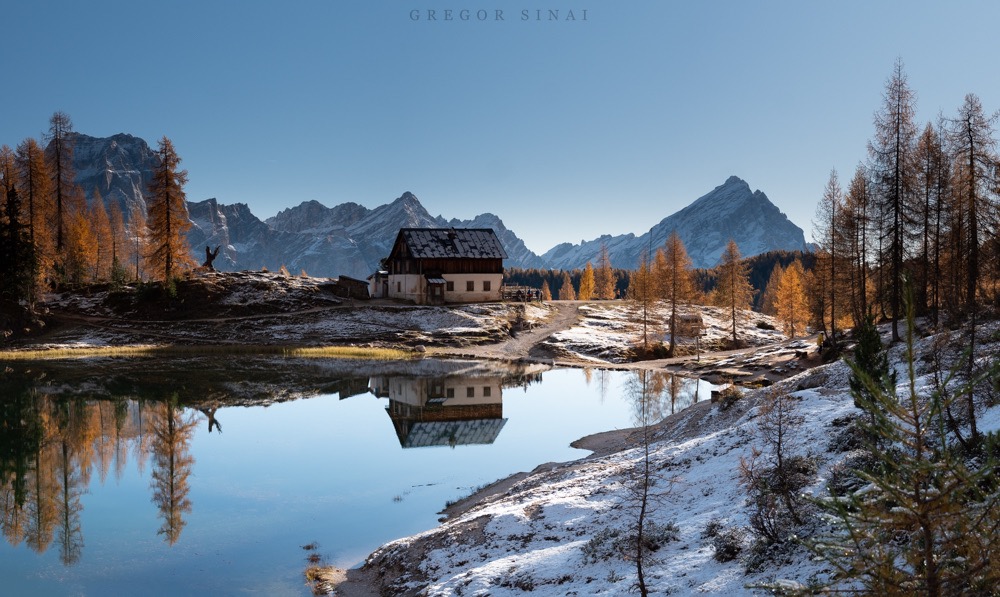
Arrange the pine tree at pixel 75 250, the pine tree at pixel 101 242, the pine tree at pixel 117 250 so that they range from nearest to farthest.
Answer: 1. the pine tree at pixel 117 250
2. the pine tree at pixel 75 250
3. the pine tree at pixel 101 242

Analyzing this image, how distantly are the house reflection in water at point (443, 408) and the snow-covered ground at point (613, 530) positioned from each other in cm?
1119

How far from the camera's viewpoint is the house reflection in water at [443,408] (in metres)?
33.4

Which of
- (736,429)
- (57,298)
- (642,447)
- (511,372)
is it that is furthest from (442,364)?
(57,298)

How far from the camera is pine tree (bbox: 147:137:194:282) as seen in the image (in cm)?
7369

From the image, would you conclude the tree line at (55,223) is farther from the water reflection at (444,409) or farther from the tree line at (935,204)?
the tree line at (935,204)

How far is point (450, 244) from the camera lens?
91.0 metres

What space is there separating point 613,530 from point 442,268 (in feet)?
248

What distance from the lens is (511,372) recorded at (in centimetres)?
5738

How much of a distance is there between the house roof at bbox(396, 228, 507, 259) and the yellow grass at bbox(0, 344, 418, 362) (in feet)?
80.7

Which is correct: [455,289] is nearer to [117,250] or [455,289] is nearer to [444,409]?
[444,409]

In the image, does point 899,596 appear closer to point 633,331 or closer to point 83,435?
point 83,435

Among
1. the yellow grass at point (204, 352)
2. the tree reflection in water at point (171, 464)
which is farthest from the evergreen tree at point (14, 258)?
the tree reflection in water at point (171, 464)

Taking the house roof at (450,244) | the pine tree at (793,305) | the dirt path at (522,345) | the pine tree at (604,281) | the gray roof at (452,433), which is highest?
the house roof at (450,244)

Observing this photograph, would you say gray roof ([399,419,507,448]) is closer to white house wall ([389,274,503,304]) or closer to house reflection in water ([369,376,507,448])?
house reflection in water ([369,376,507,448])
